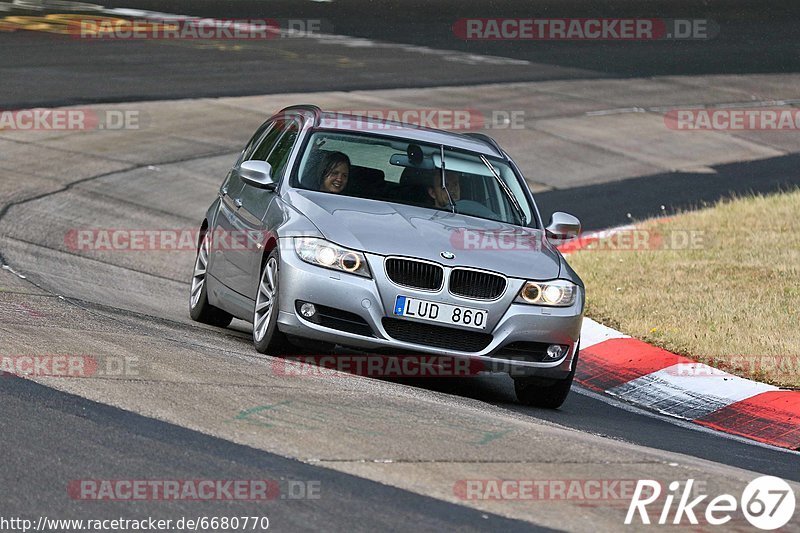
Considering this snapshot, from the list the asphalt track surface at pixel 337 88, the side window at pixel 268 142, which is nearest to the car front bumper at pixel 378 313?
the asphalt track surface at pixel 337 88

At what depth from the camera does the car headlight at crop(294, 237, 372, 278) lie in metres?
8.43

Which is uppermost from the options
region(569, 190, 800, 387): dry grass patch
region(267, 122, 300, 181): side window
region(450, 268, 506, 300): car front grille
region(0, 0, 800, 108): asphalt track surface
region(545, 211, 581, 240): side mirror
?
region(267, 122, 300, 181): side window

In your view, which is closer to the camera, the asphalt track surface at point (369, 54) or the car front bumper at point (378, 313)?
the car front bumper at point (378, 313)

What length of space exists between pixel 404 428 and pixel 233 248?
335 cm

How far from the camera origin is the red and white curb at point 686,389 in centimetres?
933

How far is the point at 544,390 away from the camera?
30.1 ft

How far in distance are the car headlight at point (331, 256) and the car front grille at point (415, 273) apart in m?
0.16

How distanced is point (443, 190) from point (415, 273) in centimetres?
138

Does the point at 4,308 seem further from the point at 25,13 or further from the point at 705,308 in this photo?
the point at 25,13

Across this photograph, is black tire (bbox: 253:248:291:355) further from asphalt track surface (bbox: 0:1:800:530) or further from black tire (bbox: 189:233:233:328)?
black tire (bbox: 189:233:233:328)

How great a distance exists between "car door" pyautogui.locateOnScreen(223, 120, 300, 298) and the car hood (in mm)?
329

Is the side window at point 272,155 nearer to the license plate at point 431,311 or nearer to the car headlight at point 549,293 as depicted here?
the license plate at point 431,311

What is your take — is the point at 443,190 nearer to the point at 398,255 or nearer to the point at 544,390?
the point at 398,255

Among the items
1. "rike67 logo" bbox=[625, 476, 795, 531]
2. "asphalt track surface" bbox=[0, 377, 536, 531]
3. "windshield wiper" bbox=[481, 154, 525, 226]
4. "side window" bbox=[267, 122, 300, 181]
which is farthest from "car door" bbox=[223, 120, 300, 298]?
"rike67 logo" bbox=[625, 476, 795, 531]
